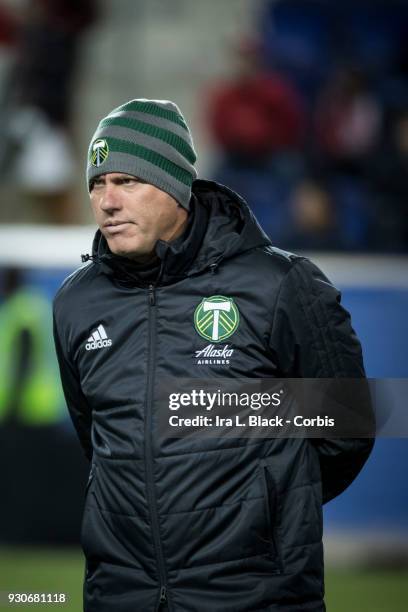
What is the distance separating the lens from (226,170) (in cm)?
781

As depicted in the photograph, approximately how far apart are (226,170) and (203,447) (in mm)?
5073

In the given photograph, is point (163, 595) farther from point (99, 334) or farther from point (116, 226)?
point (116, 226)

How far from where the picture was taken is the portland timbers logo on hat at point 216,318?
293 cm

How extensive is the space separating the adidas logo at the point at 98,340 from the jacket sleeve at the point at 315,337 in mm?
400

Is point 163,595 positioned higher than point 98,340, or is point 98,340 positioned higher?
point 98,340

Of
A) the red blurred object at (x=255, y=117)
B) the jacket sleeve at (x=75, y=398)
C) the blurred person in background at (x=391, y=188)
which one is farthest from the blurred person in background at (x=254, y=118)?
the jacket sleeve at (x=75, y=398)

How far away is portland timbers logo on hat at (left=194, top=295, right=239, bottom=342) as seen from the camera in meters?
2.93

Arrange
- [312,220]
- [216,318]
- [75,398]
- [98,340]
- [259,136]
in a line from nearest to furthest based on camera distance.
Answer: [216,318]
[98,340]
[75,398]
[312,220]
[259,136]

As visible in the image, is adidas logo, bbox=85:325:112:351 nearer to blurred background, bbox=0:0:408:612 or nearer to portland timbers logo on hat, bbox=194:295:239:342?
portland timbers logo on hat, bbox=194:295:239:342

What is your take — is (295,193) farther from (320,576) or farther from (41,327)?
(320,576)

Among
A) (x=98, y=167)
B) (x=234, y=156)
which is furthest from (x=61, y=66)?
(x=98, y=167)

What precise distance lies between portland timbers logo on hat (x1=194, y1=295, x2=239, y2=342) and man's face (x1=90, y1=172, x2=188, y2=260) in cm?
18

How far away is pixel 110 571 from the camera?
292 cm

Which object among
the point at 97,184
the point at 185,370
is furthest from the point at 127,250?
the point at 185,370
